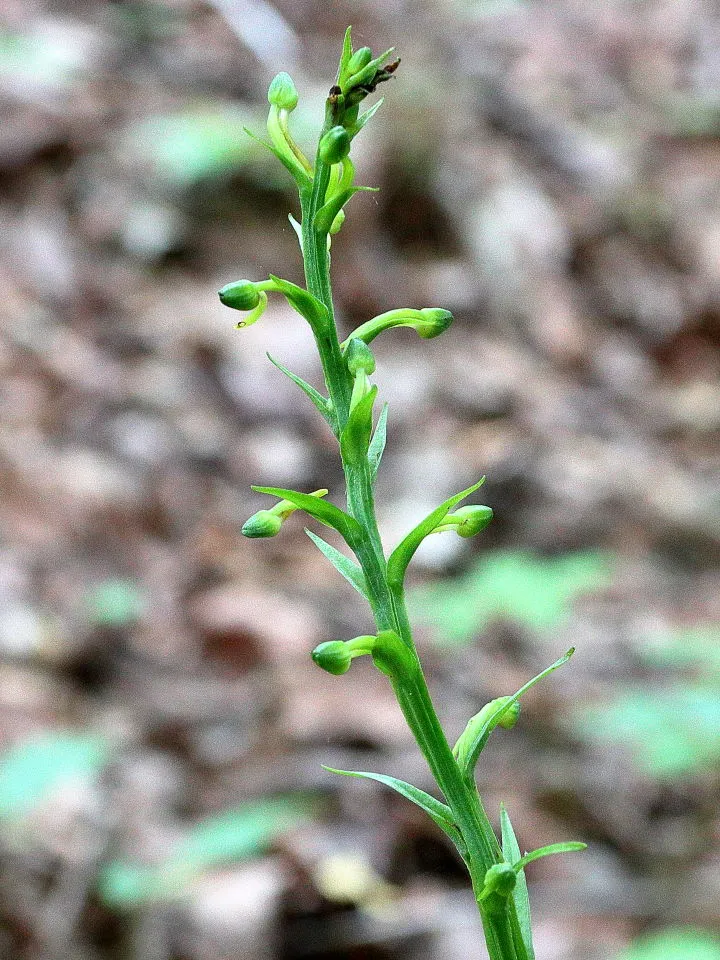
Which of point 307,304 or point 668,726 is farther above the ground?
point 668,726

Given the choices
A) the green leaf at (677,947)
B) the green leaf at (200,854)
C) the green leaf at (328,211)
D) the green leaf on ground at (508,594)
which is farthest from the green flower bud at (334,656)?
the green leaf on ground at (508,594)

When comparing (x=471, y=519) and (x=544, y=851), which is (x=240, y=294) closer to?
(x=471, y=519)

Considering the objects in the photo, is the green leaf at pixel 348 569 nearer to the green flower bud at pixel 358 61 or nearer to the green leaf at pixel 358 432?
the green leaf at pixel 358 432

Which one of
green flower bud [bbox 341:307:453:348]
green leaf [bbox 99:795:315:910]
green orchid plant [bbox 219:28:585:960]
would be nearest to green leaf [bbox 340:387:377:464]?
green orchid plant [bbox 219:28:585:960]

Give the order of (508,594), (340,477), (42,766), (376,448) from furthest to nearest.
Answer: (340,477), (508,594), (42,766), (376,448)

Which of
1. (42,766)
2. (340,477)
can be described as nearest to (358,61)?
(42,766)

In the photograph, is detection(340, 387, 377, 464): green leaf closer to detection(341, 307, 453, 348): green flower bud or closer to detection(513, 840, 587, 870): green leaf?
detection(341, 307, 453, 348): green flower bud

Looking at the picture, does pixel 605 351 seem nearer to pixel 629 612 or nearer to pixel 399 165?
pixel 399 165
